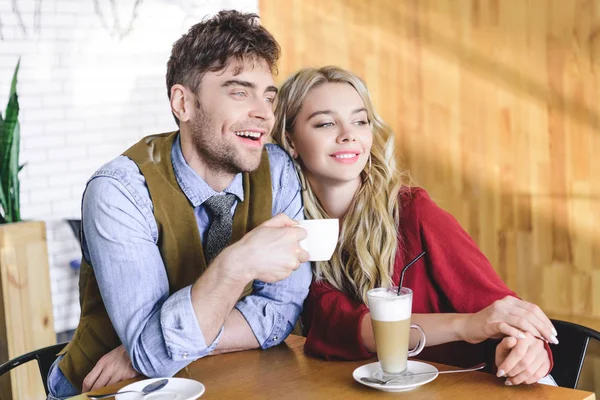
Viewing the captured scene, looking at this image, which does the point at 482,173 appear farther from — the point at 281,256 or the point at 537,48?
the point at 281,256

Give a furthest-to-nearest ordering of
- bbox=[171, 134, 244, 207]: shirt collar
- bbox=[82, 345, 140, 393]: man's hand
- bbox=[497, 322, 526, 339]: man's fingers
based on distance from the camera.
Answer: bbox=[171, 134, 244, 207]: shirt collar, bbox=[82, 345, 140, 393]: man's hand, bbox=[497, 322, 526, 339]: man's fingers

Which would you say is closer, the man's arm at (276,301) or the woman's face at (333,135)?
the man's arm at (276,301)

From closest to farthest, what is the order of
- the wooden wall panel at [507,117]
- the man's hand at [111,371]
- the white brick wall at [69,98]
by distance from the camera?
the man's hand at [111,371], the wooden wall panel at [507,117], the white brick wall at [69,98]

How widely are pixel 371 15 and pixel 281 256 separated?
313 cm

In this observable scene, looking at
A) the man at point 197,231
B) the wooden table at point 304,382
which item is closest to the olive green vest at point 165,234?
the man at point 197,231

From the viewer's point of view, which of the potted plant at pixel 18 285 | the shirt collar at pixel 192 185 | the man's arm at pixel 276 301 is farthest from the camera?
the potted plant at pixel 18 285

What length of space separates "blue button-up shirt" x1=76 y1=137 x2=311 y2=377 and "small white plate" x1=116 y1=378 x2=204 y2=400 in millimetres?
105

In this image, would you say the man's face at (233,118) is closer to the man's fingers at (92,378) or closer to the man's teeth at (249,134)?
the man's teeth at (249,134)

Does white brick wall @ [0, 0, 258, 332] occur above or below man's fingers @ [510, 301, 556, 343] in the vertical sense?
above

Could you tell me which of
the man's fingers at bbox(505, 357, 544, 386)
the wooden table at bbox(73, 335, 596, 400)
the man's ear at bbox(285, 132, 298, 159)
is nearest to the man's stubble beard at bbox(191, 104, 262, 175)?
the man's ear at bbox(285, 132, 298, 159)

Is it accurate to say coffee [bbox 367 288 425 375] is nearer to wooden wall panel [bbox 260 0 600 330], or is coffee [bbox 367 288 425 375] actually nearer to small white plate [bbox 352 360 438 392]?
small white plate [bbox 352 360 438 392]

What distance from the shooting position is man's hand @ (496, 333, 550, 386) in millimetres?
1390

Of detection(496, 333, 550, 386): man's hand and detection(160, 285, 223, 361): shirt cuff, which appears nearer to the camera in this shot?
detection(496, 333, 550, 386): man's hand

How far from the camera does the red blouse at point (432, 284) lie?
1.77 meters
